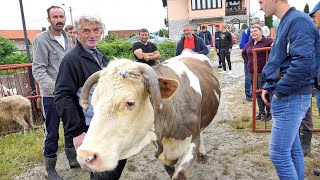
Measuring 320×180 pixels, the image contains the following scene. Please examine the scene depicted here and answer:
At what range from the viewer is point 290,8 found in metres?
2.32

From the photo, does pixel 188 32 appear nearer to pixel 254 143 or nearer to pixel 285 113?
pixel 254 143

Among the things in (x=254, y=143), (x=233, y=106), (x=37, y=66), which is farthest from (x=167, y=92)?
(x=233, y=106)

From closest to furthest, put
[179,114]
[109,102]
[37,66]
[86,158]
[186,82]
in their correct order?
[86,158] → [109,102] → [179,114] → [186,82] → [37,66]

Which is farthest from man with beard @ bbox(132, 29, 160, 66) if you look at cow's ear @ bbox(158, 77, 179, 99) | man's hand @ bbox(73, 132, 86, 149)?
cow's ear @ bbox(158, 77, 179, 99)

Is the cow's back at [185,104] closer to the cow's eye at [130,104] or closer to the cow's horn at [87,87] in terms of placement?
the cow's eye at [130,104]

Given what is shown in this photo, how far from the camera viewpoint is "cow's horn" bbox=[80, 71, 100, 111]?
2.40 metres

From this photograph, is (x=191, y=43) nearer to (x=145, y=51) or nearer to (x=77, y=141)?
(x=145, y=51)

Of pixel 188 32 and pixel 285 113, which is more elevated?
pixel 188 32

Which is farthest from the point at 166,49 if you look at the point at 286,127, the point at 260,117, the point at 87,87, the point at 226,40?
the point at 286,127

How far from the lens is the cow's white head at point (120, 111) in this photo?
199 cm

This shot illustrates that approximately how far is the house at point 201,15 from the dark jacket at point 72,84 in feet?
121

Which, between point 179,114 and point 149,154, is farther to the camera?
point 149,154

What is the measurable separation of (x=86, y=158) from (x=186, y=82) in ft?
4.88

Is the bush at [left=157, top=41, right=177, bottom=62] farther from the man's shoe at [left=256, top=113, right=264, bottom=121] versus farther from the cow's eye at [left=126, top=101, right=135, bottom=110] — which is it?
the cow's eye at [left=126, top=101, right=135, bottom=110]
